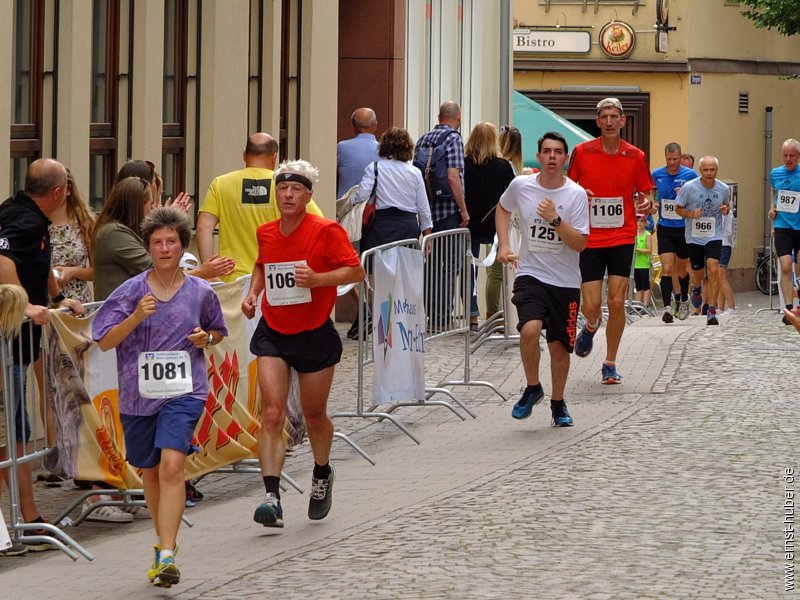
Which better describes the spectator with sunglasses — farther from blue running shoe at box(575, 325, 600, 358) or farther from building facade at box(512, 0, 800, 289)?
building facade at box(512, 0, 800, 289)

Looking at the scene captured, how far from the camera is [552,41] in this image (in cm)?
3700

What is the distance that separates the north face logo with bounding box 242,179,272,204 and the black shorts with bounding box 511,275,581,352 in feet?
6.01

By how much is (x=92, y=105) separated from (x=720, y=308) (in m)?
12.1

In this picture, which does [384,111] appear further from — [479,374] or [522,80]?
[522,80]

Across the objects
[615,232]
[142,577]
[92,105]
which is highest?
[92,105]

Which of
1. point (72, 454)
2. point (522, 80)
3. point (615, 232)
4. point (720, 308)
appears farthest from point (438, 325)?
point (522, 80)

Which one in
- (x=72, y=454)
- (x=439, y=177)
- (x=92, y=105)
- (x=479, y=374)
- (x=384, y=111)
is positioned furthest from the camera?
(x=384, y=111)

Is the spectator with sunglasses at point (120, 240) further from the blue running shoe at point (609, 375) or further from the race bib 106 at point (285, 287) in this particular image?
the blue running shoe at point (609, 375)

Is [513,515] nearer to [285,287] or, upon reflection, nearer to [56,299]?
[285,287]

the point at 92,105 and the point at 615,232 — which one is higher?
the point at 92,105

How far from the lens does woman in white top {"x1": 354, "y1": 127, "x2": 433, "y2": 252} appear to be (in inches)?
656

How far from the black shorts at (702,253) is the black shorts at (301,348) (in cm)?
1307

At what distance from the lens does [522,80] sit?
37.0 m

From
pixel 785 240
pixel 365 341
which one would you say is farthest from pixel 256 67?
pixel 785 240
